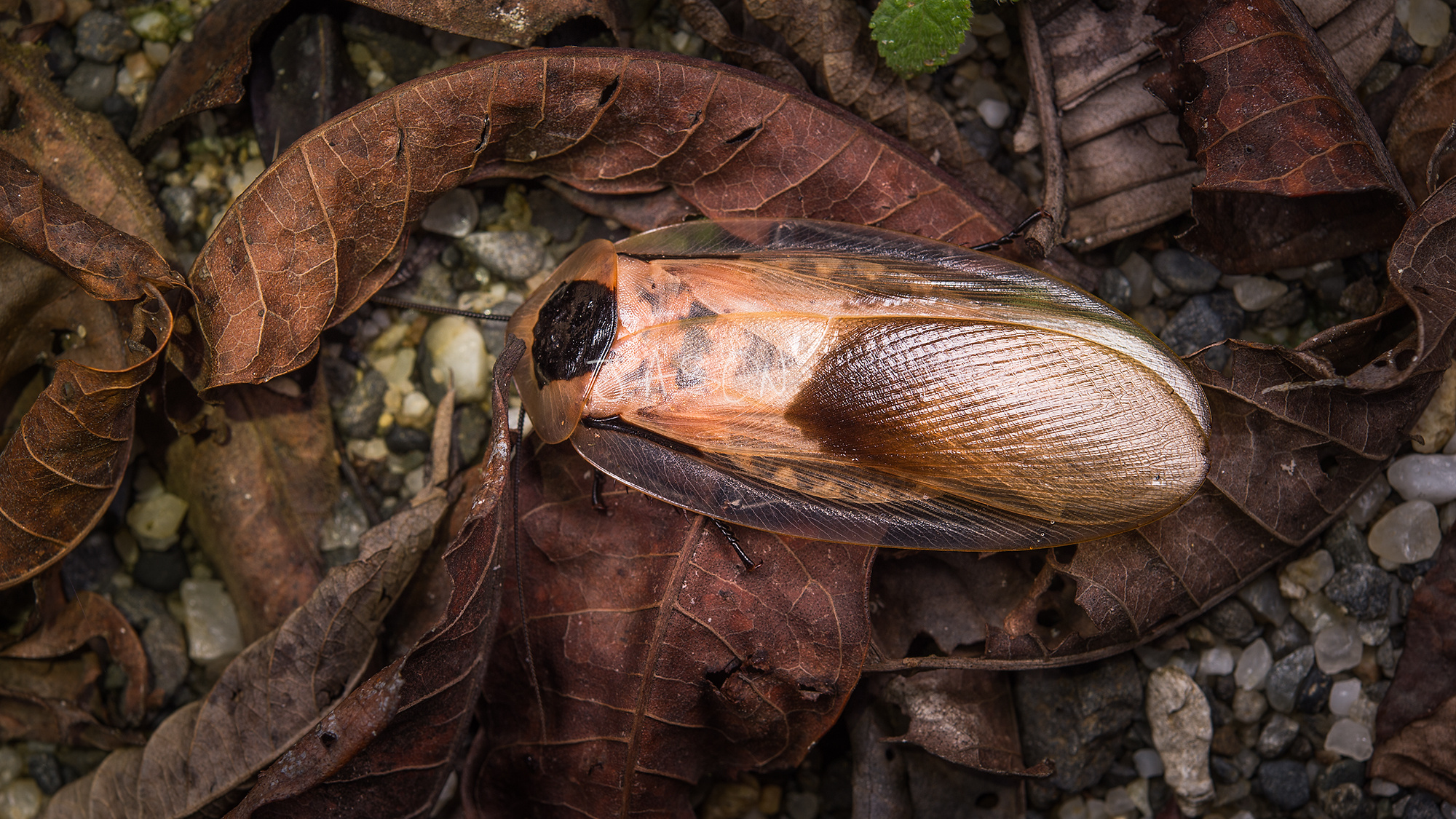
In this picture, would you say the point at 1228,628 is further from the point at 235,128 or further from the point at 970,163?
the point at 235,128

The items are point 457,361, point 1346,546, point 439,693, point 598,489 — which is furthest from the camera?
point 457,361

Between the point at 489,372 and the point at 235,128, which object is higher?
the point at 235,128

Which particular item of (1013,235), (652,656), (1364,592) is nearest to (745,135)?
(1013,235)

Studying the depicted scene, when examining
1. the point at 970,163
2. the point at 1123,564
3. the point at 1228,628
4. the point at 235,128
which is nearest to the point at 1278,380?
the point at 1123,564

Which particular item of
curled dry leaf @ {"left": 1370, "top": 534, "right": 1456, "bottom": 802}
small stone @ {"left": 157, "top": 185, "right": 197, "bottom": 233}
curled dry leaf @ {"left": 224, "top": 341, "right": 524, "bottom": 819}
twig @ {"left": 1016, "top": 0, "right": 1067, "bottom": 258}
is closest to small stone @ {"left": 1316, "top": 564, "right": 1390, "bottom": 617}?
curled dry leaf @ {"left": 1370, "top": 534, "right": 1456, "bottom": 802}

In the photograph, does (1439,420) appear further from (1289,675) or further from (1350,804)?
(1350,804)

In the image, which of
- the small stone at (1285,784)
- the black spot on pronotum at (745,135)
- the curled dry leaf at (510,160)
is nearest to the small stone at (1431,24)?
the curled dry leaf at (510,160)
